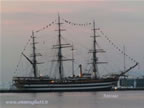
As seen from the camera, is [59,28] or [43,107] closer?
[43,107]

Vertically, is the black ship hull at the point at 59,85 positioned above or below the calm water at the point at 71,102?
above

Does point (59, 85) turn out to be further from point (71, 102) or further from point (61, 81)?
point (71, 102)

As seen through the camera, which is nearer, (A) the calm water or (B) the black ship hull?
(A) the calm water

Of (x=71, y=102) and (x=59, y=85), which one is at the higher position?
(x=59, y=85)

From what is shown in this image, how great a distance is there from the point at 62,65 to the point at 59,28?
868cm

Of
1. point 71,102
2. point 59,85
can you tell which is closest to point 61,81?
point 59,85

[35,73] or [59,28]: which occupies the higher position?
[59,28]

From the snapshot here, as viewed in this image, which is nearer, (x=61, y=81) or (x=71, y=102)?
(x=71, y=102)

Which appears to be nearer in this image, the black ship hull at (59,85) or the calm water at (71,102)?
the calm water at (71,102)

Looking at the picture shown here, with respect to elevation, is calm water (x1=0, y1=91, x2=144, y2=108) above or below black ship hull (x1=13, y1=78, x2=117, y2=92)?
below

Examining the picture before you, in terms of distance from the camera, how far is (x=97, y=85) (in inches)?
5512

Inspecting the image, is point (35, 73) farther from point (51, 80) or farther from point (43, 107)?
point (43, 107)

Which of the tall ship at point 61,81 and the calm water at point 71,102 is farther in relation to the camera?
the tall ship at point 61,81

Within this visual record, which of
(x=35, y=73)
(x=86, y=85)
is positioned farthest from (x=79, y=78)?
(x=35, y=73)
